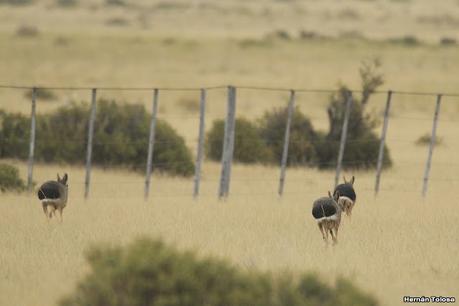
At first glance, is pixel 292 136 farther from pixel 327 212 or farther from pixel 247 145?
pixel 327 212

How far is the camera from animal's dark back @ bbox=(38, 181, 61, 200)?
13445 mm

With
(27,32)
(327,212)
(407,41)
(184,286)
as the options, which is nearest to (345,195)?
(327,212)

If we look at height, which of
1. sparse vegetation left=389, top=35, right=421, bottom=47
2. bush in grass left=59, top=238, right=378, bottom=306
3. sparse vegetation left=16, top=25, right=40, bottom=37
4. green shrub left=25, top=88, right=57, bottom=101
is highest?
sparse vegetation left=389, top=35, right=421, bottom=47

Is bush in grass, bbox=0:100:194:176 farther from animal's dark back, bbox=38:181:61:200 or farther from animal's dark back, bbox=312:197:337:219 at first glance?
animal's dark back, bbox=312:197:337:219

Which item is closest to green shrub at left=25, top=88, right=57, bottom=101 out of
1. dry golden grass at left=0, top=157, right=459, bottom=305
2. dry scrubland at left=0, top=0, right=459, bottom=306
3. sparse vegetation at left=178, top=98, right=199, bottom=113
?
dry scrubland at left=0, top=0, right=459, bottom=306

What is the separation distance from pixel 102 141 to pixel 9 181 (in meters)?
5.57

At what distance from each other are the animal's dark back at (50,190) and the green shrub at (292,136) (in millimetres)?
11190

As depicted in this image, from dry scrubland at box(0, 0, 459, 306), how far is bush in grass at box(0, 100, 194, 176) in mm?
714

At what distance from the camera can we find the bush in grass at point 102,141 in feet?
76.7

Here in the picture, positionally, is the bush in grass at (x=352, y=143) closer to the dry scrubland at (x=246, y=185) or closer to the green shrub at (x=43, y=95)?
the dry scrubland at (x=246, y=185)

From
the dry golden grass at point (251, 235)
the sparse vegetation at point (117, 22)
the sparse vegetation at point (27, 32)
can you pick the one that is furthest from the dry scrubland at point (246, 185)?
the sparse vegetation at point (117, 22)

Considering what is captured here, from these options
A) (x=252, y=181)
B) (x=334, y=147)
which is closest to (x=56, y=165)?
(x=252, y=181)

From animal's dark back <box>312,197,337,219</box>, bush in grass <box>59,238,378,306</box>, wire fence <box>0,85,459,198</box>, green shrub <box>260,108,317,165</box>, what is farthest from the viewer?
green shrub <box>260,108,317,165</box>

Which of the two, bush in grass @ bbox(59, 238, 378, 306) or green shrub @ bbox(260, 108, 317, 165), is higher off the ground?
green shrub @ bbox(260, 108, 317, 165)
